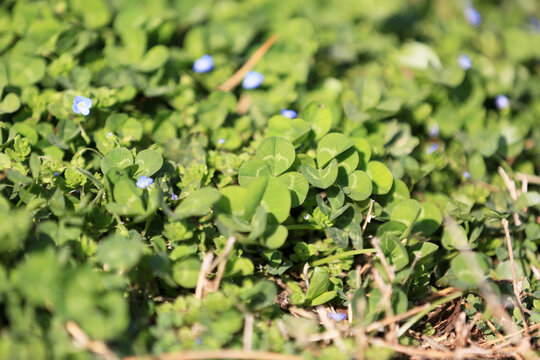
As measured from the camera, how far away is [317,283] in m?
2.09

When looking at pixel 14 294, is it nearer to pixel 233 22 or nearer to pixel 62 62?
pixel 62 62

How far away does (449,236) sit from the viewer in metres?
2.28

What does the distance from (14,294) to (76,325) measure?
23cm

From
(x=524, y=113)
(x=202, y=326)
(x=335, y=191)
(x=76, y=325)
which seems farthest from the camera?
(x=524, y=113)

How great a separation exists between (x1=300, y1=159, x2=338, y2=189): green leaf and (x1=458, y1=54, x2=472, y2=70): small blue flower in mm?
1656

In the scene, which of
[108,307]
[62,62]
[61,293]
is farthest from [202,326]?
[62,62]

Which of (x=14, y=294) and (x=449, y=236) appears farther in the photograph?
(x=449, y=236)

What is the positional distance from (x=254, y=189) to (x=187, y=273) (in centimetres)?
43

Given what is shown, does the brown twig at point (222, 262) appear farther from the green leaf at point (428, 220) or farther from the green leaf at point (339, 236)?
the green leaf at point (428, 220)

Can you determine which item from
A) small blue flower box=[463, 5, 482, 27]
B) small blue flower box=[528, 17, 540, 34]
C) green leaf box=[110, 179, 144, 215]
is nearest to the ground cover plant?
green leaf box=[110, 179, 144, 215]

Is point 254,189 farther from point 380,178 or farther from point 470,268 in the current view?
point 470,268

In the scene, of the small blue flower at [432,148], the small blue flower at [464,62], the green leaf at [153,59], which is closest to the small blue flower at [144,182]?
the green leaf at [153,59]

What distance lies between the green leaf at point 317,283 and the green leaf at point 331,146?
0.50 meters

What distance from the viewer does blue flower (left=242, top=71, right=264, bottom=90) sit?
10.1 feet
